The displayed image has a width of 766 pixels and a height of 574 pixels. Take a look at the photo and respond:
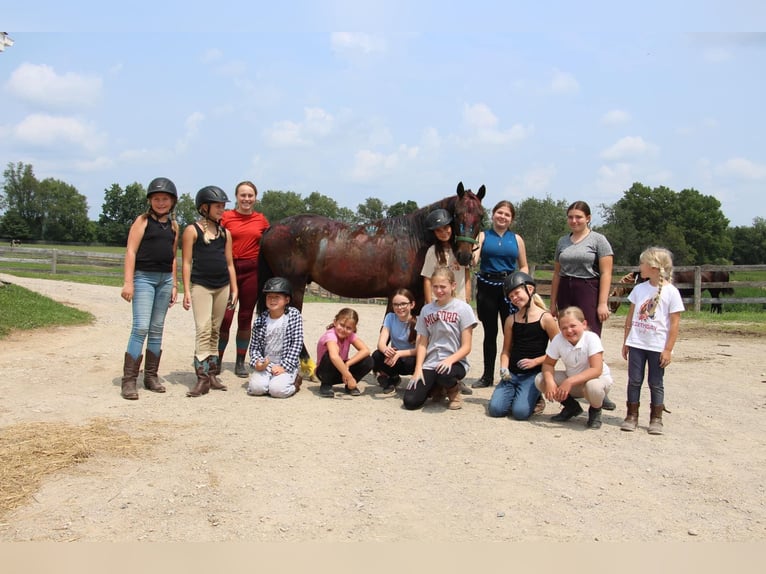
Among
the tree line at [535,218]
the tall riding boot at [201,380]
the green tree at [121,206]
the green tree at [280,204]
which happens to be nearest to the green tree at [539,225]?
the tree line at [535,218]

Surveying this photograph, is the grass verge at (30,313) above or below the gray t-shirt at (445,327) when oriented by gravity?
below

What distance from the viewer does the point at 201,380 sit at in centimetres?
579

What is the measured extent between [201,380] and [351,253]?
210cm

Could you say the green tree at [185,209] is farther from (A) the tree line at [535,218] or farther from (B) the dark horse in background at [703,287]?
(B) the dark horse in background at [703,287]

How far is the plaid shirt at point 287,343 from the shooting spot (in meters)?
5.89

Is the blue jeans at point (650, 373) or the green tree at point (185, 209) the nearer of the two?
the blue jeans at point (650, 373)

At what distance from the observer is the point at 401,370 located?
6105 mm

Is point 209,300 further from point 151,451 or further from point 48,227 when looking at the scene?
point 48,227

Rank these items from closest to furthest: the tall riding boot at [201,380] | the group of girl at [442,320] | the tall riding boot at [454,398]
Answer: the group of girl at [442,320]
the tall riding boot at [454,398]
the tall riding boot at [201,380]

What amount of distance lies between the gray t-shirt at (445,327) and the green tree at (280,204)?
62.1 meters

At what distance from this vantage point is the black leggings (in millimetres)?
5395

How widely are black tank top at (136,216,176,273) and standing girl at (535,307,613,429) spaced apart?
3604 mm

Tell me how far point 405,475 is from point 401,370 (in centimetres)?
240

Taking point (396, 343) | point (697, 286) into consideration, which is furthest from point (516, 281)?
point (697, 286)
